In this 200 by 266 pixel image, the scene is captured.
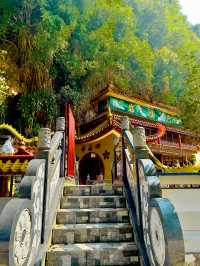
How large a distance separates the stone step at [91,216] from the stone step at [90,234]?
0.91 feet

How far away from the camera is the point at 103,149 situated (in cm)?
1644

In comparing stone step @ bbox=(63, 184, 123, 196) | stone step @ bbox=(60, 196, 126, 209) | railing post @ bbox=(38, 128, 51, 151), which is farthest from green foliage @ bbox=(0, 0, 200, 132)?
railing post @ bbox=(38, 128, 51, 151)

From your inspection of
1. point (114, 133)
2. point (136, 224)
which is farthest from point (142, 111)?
point (136, 224)

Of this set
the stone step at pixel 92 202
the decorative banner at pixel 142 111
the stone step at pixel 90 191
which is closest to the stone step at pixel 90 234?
the stone step at pixel 92 202

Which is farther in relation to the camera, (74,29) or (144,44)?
(144,44)

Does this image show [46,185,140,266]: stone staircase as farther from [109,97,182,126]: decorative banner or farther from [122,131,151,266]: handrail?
[109,97,182,126]: decorative banner

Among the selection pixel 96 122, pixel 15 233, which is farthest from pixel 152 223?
pixel 96 122

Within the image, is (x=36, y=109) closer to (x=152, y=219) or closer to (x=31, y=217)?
(x=31, y=217)

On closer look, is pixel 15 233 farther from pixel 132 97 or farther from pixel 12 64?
pixel 132 97

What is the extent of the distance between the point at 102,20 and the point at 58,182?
72.8ft

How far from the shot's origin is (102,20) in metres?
23.9

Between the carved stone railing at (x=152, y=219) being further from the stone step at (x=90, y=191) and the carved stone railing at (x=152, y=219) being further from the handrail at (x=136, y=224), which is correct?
the stone step at (x=90, y=191)

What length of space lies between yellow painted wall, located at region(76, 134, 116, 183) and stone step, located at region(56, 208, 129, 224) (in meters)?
11.0

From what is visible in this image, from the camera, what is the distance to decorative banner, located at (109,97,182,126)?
65.9ft
